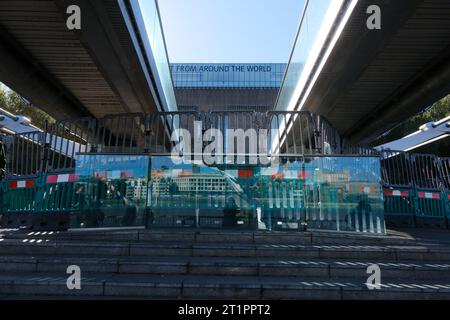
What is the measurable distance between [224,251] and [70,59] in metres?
6.52

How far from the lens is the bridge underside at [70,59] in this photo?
283 inches

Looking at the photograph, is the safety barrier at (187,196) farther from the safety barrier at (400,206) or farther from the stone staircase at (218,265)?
the safety barrier at (400,206)

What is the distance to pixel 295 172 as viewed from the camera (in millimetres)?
8328

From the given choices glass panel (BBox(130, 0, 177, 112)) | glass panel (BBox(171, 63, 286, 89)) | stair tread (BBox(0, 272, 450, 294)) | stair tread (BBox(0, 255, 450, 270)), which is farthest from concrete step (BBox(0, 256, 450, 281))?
glass panel (BBox(171, 63, 286, 89))

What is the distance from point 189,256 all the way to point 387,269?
131 inches

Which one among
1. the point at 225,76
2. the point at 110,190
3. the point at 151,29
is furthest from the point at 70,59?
the point at 225,76

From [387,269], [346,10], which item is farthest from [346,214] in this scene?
[346,10]

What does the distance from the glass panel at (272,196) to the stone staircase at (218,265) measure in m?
0.61

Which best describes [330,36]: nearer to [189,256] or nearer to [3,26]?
[189,256]

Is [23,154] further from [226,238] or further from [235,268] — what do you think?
[235,268]

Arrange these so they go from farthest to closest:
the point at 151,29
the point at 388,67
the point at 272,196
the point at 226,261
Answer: the point at 151,29, the point at 388,67, the point at 272,196, the point at 226,261

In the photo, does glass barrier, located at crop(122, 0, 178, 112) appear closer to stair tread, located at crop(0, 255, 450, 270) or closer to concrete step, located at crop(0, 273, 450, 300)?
stair tread, located at crop(0, 255, 450, 270)

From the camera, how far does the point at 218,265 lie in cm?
565

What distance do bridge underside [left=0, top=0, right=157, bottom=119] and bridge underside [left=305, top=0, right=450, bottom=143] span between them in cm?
514
